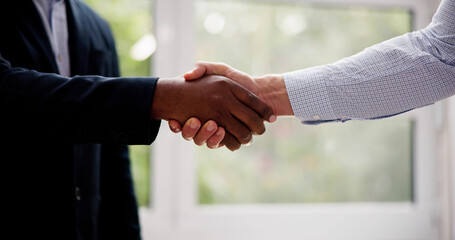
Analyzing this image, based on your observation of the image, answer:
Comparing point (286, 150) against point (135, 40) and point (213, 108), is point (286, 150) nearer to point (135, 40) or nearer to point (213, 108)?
point (135, 40)

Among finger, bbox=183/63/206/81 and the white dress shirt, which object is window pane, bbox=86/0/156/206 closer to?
the white dress shirt

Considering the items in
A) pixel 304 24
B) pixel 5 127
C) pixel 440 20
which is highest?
pixel 304 24

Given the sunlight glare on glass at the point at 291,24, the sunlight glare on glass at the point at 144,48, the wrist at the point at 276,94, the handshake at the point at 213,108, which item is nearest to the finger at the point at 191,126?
the handshake at the point at 213,108

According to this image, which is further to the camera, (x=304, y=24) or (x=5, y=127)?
(x=304, y=24)

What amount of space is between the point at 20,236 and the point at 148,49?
1.16 m

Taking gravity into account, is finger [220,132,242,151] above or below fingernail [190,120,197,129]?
below

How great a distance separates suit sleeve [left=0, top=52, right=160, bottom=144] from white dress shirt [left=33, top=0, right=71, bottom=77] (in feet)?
0.72

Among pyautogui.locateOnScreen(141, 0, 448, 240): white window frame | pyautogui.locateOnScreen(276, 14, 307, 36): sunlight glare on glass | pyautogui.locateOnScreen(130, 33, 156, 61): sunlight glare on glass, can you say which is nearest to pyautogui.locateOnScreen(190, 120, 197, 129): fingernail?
pyautogui.locateOnScreen(141, 0, 448, 240): white window frame

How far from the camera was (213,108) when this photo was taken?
4.34 ft

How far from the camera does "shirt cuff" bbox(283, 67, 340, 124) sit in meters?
1.38

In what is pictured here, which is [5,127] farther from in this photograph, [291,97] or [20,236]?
[291,97]

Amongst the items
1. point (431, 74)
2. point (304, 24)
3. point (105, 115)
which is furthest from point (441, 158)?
point (105, 115)

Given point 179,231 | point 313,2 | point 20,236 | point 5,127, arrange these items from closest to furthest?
point 5,127 → point 20,236 → point 179,231 → point 313,2

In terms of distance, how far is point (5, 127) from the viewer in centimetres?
111
